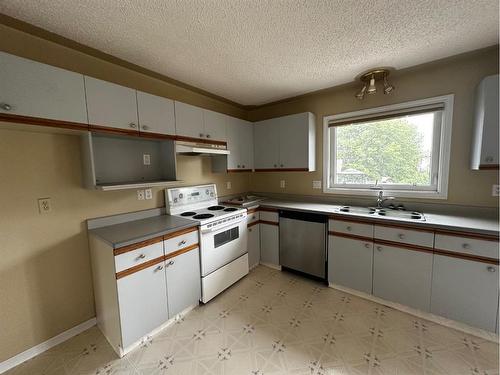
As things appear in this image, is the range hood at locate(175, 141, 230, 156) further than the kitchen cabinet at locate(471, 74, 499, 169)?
Yes

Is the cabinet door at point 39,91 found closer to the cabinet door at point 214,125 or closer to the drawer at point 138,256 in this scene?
the drawer at point 138,256

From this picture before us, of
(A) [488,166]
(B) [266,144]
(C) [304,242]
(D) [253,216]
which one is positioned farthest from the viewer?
(B) [266,144]

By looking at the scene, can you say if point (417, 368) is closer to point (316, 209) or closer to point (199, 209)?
point (316, 209)

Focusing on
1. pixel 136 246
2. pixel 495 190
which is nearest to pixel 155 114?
pixel 136 246

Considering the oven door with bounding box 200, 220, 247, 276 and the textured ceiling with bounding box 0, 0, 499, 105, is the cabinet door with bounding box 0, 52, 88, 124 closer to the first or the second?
the textured ceiling with bounding box 0, 0, 499, 105

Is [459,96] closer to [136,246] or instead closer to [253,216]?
[253,216]

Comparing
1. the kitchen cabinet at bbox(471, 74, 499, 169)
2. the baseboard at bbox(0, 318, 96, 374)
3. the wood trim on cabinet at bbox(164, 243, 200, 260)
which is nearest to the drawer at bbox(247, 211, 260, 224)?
the wood trim on cabinet at bbox(164, 243, 200, 260)

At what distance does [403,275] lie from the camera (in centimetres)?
196

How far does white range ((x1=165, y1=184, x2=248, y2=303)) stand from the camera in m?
2.14

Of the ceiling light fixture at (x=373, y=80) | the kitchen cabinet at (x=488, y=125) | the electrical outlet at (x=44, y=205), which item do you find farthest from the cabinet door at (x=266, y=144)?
the electrical outlet at (x=44, y=205)

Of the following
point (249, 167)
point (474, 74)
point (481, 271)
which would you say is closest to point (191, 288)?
point (249, 167)

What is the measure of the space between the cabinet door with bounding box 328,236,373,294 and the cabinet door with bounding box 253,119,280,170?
1.33m

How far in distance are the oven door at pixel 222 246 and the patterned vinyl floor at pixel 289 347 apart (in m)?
0.45

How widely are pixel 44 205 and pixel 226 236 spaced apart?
1.58 m
